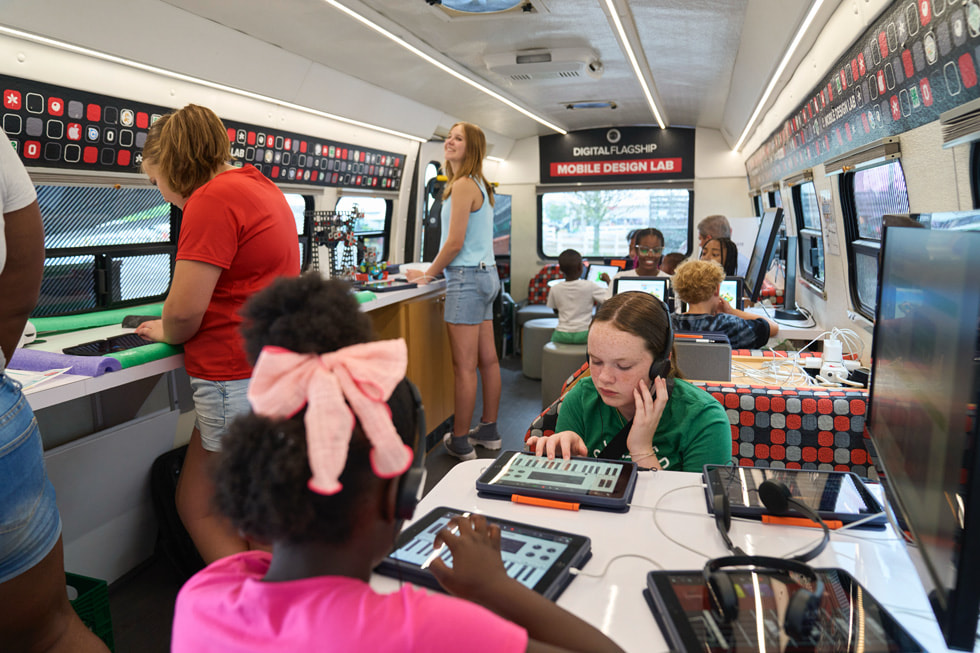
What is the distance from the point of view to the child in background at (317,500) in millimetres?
731

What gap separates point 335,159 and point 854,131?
3.76 m

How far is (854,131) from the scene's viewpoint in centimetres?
343

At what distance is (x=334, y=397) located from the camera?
29.1 inches

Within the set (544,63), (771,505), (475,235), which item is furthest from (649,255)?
(771,505)

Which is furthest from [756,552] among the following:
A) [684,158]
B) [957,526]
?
[684,158]

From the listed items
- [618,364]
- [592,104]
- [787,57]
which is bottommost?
[618,364]

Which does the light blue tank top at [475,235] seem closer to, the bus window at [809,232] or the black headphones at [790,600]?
the bus window at [809,232]

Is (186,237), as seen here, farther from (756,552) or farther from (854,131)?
(854,131)

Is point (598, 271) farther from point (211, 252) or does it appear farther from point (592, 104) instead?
point (211, 252)

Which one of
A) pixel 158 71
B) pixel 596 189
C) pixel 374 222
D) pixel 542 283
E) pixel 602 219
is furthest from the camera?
pixel 602 219

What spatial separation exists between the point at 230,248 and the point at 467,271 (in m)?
2.23

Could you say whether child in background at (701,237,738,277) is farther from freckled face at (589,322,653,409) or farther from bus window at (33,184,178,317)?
bus window at (33,184,178,317)

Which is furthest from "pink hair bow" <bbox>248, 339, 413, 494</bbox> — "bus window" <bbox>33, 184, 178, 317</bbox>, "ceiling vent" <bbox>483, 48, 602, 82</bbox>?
"ceiling vent" <bbox>483, 48, 602, 82</bbox>

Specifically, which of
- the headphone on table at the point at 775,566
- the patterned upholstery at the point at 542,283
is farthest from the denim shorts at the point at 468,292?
the patterned upholstery at the point at 542,283
